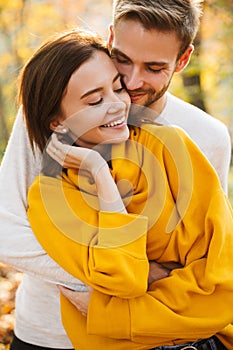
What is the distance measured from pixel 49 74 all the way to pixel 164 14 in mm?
564

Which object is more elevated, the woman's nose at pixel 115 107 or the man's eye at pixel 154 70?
the woman's nose at pixel 115 107

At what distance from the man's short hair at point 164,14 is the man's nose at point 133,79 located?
170mm

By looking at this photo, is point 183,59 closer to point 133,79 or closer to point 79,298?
point 133,79

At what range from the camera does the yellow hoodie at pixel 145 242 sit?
1765 millimetres

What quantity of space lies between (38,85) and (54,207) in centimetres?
41

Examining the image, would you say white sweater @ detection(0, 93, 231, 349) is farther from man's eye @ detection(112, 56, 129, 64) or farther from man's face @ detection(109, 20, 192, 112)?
man's eye @ detection(112, 56, 129, 64)

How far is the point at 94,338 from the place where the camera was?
1874mm

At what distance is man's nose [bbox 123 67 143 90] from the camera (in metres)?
2.14

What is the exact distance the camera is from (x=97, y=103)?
1.94 m

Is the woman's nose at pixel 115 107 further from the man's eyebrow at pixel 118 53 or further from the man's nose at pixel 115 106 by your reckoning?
the man's eyebrow at pixel 118 53

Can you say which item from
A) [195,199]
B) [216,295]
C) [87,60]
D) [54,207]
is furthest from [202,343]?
[87,60]

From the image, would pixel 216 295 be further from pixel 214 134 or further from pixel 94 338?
pixel 214 134

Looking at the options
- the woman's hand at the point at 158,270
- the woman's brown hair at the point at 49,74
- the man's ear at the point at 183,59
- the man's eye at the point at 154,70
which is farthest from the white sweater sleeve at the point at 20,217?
the man's ear at the point at 183,59

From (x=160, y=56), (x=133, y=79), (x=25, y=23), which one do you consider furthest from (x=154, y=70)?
(x=25, y=23)
